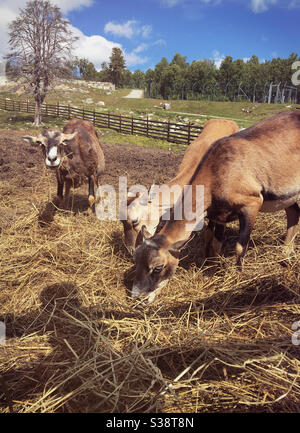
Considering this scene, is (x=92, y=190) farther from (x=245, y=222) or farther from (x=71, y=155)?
(x=245, y=222)

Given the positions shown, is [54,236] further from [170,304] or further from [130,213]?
[170,304]

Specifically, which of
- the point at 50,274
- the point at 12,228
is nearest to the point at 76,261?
the point at 50,274

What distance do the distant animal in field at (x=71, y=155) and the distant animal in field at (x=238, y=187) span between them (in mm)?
3478

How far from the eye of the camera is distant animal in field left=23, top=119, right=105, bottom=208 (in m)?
6.21

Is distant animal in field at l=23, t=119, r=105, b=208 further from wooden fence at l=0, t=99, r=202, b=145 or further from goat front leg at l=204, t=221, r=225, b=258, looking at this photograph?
wooden fence at l=0, t=99, r=202, b=145

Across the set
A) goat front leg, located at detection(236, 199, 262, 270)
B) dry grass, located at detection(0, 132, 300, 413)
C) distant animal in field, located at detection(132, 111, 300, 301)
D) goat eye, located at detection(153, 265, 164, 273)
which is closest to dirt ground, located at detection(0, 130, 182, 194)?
dry grass, located at detection(0, 132, 300, 413)

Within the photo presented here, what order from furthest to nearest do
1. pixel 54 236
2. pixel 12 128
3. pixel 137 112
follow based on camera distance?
pixel 137 112 < pixel 12 128 < pixel 54 236

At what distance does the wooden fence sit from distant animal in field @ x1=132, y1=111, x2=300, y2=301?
16.8 m

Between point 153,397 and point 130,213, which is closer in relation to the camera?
point 153,397

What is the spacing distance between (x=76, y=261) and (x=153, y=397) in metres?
2.84

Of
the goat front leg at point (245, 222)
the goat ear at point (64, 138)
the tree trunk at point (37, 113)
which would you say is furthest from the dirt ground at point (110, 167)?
the tree trunk at point (37, 113)

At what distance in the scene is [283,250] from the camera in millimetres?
4324

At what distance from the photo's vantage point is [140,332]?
3.17 meters

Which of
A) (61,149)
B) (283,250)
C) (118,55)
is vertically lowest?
(283,250)
